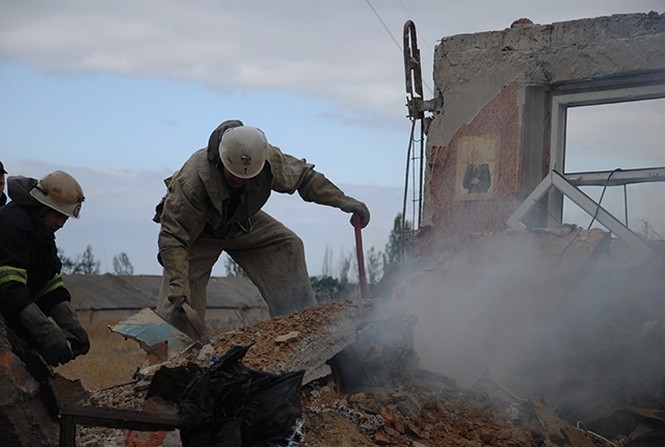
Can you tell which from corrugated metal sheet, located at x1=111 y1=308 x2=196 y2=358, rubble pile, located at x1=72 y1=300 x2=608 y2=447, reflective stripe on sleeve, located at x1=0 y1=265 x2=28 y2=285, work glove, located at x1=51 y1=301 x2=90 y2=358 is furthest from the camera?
corrugated metal sheet, located at x1=111 y1=308 x2=196 y2=358

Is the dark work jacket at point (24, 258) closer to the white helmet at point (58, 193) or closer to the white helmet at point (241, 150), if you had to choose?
the white helmet at point (58, 193)

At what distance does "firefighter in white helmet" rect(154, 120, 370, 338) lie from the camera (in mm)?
6668

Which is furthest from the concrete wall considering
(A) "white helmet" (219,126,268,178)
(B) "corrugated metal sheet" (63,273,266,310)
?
(B) "corrugated metal sheet" (63,273,266,310)

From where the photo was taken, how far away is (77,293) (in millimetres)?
18938

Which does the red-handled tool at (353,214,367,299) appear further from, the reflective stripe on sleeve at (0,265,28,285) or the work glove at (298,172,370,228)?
the reflective stripe on sleeve at (0,265,28,285)

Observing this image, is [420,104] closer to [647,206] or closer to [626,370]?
[647,206]

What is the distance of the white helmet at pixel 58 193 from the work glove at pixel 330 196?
2.64m

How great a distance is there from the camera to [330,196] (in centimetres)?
743

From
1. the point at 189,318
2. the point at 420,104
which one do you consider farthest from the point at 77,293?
the point at 189,318

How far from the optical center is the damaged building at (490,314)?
16.3 ft

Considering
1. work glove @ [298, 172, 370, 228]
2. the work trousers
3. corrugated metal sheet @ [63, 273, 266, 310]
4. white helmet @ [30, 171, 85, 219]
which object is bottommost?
corrugated metal sheet @ [63, 273, 266, 310]

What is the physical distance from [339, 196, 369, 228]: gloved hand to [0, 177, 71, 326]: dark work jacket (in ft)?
8.73

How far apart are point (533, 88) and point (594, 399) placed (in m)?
3.54

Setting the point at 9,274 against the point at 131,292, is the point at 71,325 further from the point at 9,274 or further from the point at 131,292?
the point at 131,292
